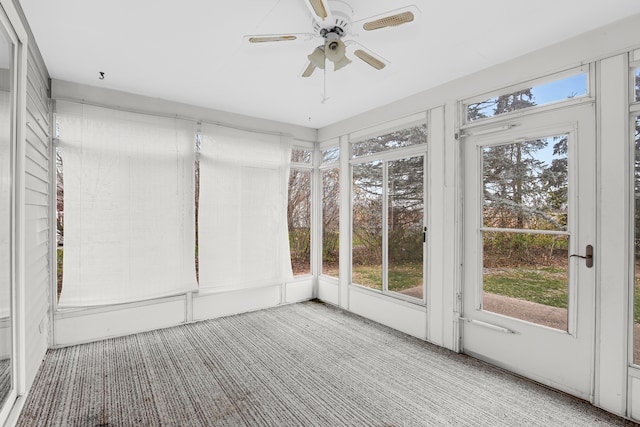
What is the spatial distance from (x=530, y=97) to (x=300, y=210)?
313 centimetres

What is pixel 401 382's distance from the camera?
100 inches

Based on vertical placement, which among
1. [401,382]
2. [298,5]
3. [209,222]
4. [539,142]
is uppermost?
[298,5]

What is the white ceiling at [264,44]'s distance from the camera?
2.04 meters

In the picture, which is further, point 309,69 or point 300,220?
point 300,220

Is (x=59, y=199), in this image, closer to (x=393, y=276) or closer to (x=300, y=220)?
(x=300, y=220)

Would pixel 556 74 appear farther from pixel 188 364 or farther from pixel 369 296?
pixel 188 364

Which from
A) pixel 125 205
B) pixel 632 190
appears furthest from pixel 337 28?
pixel 125 205

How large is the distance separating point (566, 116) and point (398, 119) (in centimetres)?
162

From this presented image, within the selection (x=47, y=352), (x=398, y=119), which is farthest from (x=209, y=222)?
(x=398, y=119)

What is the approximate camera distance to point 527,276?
268 cm

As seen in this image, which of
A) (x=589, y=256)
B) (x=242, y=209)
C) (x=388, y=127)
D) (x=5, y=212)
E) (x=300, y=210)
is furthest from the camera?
(x=300, y=210)

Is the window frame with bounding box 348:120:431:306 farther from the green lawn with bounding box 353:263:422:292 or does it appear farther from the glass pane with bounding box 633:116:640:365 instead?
the glass pane with bounding box 633:116:640:365

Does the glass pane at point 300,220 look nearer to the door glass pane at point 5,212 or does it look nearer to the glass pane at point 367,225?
the glass pane at point 367,225

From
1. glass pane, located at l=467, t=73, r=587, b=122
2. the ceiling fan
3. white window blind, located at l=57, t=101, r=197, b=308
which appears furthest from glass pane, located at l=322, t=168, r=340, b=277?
the ceiling fan
